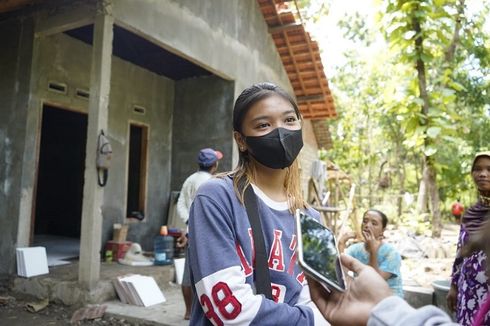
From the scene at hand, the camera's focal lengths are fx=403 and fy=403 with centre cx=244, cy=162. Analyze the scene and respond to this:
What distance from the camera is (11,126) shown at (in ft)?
19.0

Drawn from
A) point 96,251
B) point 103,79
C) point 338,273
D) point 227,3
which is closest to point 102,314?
point 96,251

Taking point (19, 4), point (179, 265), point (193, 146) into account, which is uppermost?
point (19, 4)

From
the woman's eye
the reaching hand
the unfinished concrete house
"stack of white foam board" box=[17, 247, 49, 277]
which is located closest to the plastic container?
the unfinished concrete house

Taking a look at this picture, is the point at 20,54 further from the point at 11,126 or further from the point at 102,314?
the point at 102,314

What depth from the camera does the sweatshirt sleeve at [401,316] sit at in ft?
3.38

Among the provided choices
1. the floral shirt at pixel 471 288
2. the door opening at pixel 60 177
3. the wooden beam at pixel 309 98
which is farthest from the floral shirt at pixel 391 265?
the door opening at pixel 60 177

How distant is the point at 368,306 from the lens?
1.10 meters

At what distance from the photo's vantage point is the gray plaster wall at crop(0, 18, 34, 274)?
5.60 meters

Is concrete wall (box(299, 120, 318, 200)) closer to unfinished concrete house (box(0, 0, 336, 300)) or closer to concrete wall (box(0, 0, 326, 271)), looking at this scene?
unfinished concrete house (box(0, 0, 336, 300))

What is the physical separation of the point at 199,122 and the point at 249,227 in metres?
6.94

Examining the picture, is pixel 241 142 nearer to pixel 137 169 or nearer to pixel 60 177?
pixel 137 169

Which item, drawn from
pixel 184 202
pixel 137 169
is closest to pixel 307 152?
pixel 137 169

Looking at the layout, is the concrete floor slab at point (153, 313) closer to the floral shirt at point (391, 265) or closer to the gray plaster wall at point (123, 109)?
the floral shirt at point (391, 265)

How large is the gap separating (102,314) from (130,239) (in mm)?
3013
